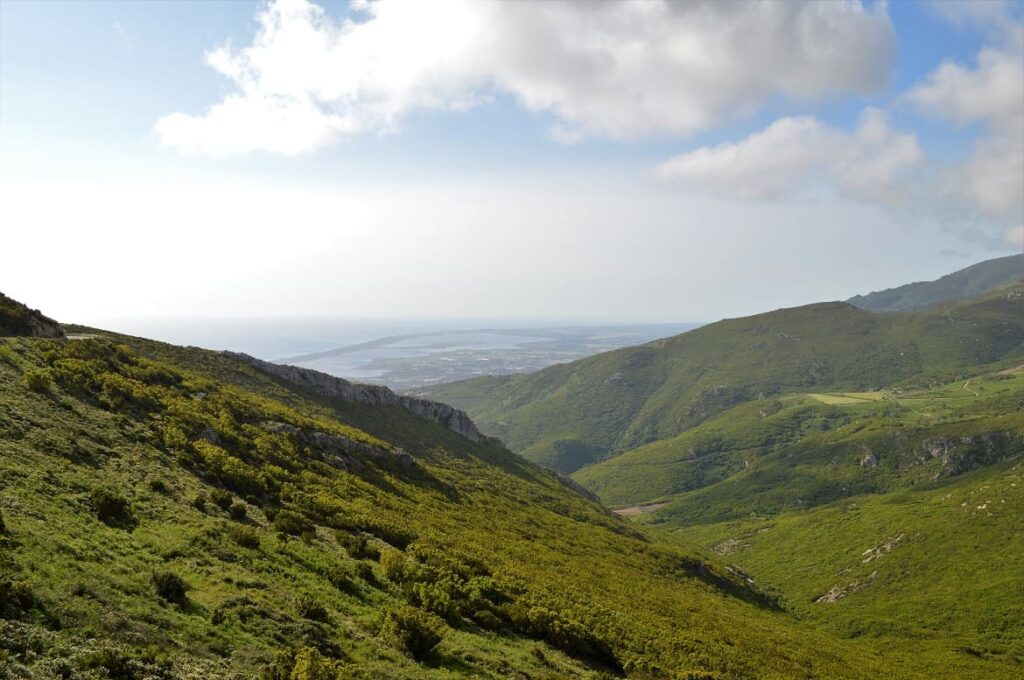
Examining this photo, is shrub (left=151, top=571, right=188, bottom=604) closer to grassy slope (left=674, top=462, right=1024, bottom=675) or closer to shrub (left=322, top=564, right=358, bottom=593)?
shrub (left=322, top=564, right=358, bottom=593)

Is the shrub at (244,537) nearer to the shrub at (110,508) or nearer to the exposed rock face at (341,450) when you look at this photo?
the shrub at (110,508)

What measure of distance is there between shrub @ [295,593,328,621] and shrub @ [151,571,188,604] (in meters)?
3.90

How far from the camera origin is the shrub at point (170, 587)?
15.7 m

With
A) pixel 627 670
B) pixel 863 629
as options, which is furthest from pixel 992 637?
pixel 627 670

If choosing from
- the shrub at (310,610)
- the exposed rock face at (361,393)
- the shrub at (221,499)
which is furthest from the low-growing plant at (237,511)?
the exposed rock face at (361,393)

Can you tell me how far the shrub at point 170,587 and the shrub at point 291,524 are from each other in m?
9.32

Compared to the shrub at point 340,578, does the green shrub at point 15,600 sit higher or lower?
higher

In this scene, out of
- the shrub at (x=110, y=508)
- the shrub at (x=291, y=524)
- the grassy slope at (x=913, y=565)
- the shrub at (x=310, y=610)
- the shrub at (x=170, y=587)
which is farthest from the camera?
the grassy slope at (x=913, y=565)

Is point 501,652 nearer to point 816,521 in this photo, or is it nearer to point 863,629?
point 863,629

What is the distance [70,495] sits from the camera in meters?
19.8

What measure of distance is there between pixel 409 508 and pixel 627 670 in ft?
72.8

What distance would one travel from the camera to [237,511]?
25266mm

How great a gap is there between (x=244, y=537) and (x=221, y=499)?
5189 millimetres

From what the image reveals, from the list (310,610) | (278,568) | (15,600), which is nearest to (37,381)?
(278,568)
